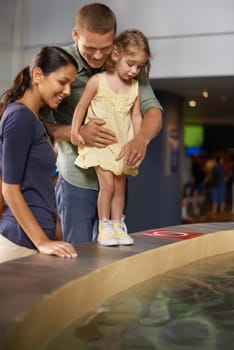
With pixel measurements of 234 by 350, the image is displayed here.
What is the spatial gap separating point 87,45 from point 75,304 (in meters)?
1.44

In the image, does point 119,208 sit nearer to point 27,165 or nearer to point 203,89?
point 27,165

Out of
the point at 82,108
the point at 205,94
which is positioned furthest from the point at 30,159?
the point at 205,94

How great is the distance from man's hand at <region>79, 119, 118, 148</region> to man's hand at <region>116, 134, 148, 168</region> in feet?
0.50

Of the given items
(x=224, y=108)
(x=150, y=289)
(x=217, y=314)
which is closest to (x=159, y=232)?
(x=150, y=289)

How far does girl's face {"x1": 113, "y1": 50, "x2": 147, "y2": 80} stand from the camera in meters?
3.16

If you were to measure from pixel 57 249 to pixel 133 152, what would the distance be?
723 millimetres

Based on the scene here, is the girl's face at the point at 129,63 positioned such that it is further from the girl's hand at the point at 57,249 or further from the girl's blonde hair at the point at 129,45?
the girl's hand at the point at 57,249

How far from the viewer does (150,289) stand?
254 cm

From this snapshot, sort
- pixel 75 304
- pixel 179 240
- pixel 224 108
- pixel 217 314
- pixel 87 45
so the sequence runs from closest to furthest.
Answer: pixel 75 304 → pixel 217 314 → pixel 87 45 → pixel 179 240 → pixel 224 108

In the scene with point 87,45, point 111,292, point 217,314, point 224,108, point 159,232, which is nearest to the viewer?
point 217,314

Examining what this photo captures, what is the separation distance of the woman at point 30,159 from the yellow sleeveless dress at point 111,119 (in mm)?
603

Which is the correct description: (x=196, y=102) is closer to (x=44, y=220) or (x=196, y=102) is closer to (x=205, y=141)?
(x=44, y=220)

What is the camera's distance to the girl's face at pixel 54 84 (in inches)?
98.9

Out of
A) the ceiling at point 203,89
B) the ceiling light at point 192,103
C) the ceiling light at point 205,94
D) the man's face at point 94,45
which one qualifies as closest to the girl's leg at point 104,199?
the man's face at point 94,45
